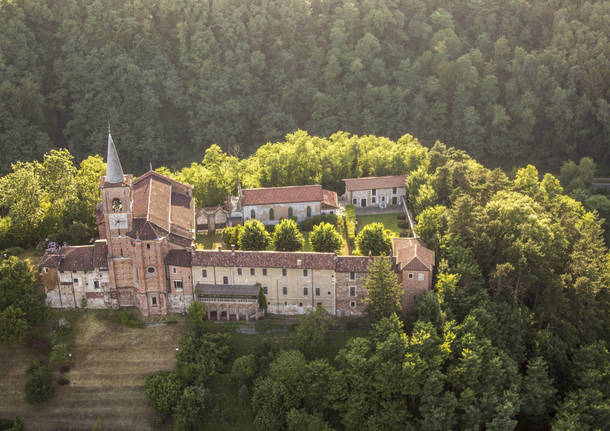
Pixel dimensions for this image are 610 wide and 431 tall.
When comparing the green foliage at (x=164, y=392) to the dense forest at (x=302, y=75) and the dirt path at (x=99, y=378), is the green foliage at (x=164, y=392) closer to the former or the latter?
the dirt path at (x=99, y=378)

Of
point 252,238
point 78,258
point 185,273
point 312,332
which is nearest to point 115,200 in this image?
point 78,258

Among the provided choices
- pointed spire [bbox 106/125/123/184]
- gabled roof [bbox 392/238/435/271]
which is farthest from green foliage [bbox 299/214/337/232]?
pointed spire [bbox 106/125/123/184]

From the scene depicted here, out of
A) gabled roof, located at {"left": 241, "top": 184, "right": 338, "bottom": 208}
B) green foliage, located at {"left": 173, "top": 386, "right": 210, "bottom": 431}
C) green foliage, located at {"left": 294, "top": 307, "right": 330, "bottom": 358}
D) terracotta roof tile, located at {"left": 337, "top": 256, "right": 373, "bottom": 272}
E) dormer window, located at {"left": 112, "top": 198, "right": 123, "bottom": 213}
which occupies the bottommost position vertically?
green foliage, located at {"left": 173, "top": 386, "right": 210, "bottom": 431}

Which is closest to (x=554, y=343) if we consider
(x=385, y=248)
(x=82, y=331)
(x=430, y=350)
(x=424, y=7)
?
(x=430, y=350)

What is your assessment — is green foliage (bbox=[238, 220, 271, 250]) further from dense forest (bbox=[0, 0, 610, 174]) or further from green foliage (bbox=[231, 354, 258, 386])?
dense forest (bbox=[0, 0, 610, 174])

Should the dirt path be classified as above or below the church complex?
below

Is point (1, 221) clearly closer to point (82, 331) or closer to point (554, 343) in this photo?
point (82, 331)
